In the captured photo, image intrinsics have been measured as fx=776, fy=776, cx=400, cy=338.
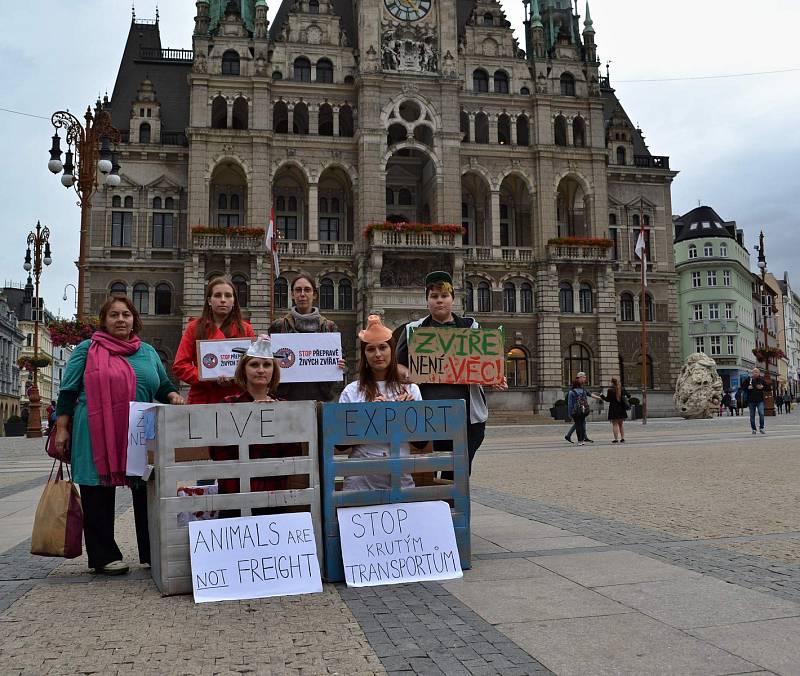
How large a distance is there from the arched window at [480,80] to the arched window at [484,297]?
11197 millimetres

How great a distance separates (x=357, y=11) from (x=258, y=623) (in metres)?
43.7

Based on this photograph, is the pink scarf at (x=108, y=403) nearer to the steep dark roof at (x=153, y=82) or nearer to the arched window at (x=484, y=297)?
the arched window at (x=484, y=297)

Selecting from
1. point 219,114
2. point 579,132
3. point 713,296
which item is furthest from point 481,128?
point 713,296

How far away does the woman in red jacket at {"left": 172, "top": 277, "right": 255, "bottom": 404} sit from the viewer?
624 centimetres

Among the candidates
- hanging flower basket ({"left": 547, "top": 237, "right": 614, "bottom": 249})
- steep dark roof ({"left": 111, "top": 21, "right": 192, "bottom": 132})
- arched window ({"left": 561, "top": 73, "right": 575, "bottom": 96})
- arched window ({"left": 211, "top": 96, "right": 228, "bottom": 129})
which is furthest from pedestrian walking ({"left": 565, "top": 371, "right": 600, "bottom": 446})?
steep dark roof ({"left": 111, "top": 21, "right": 192, "bottom": 132})

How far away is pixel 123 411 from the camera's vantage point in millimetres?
5645

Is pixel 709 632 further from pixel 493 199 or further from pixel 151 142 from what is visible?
pixel 151 142

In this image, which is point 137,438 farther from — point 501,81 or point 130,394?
point 501,81

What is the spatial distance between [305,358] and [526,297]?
3721 centimetres

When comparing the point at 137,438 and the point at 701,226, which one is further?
the point at 701,226

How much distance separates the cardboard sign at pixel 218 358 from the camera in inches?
239

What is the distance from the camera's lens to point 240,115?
4231 cm

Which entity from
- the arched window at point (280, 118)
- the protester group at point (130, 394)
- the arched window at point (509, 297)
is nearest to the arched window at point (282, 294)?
the arched window at point (280, 118)

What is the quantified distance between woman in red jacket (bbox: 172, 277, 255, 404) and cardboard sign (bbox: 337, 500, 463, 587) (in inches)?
64.0
